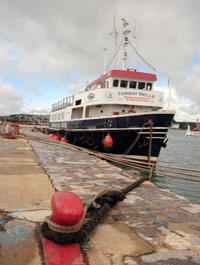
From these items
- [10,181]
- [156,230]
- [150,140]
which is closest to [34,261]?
[156,230]

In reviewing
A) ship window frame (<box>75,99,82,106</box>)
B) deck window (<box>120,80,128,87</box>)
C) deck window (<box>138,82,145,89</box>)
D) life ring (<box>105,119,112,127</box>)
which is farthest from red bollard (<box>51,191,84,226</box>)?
ship window frame (<box>75,99,82,106</box>)

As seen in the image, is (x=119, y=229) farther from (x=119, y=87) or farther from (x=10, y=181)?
(x=119, y=87)

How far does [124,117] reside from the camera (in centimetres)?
1188

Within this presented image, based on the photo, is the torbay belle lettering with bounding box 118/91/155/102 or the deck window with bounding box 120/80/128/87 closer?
the torbay belle lettering with bounding box 118/91/155/102

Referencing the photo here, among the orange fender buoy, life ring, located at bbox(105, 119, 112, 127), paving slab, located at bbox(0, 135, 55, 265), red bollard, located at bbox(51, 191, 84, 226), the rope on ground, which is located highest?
life ring, located at bbox(105, 119, 112, 127)

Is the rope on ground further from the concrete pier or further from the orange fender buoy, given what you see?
the orange fender buoy

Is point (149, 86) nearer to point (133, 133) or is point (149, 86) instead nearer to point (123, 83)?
point (123, 83)

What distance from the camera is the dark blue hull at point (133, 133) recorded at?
436 inches

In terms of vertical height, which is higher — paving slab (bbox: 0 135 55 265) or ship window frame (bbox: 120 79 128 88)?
ship window frame (bbox: 120 79 128 88)

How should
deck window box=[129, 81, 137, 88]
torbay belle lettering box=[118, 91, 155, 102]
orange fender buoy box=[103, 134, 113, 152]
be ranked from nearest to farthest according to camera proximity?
1. orange fender buoy box=[103, 134, 113, 152]
2. torbay belle lettering box=[118, 91, 155, 102]
3. deck window box=[129, 81, 137, 88]

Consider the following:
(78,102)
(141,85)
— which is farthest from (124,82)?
(78,102)

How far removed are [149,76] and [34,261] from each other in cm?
1396

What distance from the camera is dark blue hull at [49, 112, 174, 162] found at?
36.3 ft

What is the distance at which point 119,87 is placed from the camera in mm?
14219
